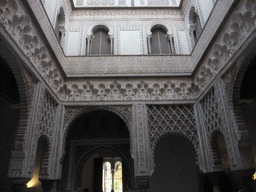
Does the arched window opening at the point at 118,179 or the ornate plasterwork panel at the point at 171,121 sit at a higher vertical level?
the ornate plasterwork panel at the point at 171,121

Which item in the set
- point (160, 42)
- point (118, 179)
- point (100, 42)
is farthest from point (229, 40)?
point (118, 179)

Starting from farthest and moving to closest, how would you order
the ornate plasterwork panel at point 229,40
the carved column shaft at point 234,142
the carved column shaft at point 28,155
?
the carved column shaft at point 234,142
the carved column shaft at point 28,155
the ornate plasterwork panel at point 229,40

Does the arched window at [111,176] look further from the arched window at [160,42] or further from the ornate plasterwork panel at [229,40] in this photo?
the ornate plasterwork panel at [229,40]

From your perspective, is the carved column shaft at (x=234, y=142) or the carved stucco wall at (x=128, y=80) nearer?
the carved stucco wall at (x=128, y=80)

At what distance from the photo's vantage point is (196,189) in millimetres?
7395

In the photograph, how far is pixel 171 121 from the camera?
5973 millimetres

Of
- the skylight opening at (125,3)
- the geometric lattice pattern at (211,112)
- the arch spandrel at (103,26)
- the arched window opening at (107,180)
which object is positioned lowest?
the arched window opening at (107,180)

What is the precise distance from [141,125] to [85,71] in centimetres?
233

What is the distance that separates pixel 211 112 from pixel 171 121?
1182 millimetres

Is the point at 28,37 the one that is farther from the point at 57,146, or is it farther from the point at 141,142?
the point at 141,142

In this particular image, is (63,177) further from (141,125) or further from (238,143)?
(238,143)

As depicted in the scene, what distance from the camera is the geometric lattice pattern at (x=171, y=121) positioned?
581 centimetres

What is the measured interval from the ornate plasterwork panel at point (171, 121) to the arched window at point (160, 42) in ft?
7.60

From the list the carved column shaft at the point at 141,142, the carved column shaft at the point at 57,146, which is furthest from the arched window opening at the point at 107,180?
the carved column shaft at the point at 141,142
